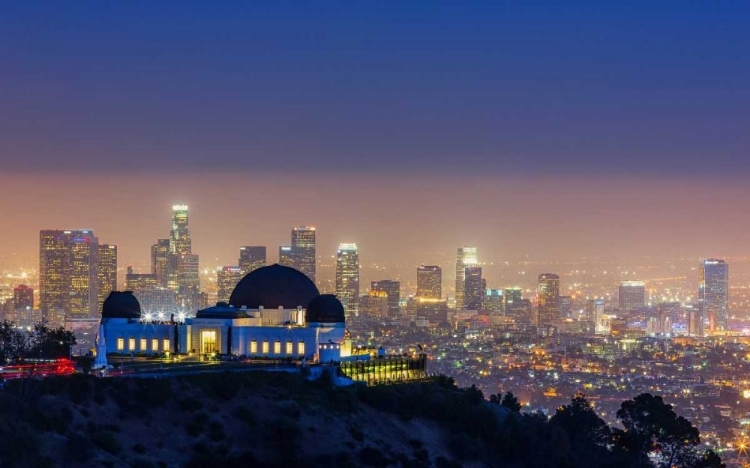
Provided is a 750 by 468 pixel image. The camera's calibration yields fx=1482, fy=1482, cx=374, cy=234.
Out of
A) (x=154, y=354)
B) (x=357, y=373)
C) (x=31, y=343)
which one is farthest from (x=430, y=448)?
(x=31, y=343)

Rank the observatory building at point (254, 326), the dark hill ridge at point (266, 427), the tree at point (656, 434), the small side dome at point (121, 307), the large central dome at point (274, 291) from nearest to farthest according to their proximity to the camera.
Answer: the dark hill ridge at point (266, 427) < the tree at point (656, 434) < the observatory building at point (254, 326) < the small side dome at point (121, 307) < the large central dome at point (274, 291)

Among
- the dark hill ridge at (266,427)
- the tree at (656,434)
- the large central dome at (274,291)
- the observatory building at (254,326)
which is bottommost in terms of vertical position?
the tree at (656,434)

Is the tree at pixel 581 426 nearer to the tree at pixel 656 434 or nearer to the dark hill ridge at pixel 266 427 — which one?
the dark hill ridge at pixel 266 427

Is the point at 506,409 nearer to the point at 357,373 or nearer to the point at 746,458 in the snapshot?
the point at 357,373

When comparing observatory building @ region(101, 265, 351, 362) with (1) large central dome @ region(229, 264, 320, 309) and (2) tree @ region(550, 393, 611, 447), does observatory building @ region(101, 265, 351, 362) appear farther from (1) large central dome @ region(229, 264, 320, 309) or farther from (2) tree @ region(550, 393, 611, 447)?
(2) tree @ region(550, 393, 611, 447)

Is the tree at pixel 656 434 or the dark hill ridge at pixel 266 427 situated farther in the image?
the tree at pixel 656 434

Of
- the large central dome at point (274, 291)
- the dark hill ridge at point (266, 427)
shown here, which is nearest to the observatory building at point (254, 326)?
the large central dome at point (274, 291)

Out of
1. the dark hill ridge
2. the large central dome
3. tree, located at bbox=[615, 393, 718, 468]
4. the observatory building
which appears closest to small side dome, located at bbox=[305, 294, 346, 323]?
the observatory building
